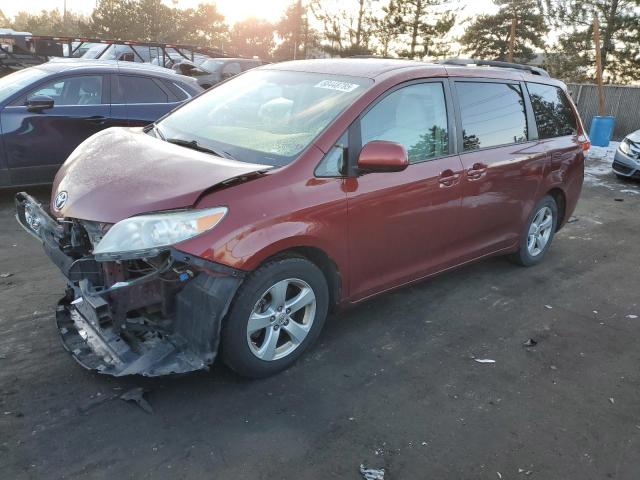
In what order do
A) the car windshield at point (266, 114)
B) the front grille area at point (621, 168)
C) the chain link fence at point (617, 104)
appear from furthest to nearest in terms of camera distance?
1. the chain link fence at point (617, 104)
2. the front grille area at point (621, 168)
3. the car windshield at point (266, 114)

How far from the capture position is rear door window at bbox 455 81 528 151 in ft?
13.6

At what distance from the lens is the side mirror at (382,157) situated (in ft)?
10.5

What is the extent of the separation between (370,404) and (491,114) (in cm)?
261

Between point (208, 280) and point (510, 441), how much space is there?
177cm

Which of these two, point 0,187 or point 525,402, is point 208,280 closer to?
point 525,402

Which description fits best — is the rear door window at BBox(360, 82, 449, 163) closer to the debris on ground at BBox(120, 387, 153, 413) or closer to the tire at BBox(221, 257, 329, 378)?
the tire at BBox(221, 257, 329, 378)

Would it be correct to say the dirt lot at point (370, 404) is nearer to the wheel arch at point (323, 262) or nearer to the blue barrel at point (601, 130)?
the wheel arch at point (323, 262)

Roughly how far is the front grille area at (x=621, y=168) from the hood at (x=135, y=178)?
905 cm

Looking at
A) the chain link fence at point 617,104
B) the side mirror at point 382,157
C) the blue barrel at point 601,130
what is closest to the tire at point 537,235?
the side mirror at point 382,157

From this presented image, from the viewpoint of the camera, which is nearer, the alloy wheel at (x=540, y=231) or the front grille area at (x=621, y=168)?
the alloy wheel at (x=540, y=231)

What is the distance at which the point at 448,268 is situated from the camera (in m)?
4.29

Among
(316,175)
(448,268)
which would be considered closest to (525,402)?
(448,268)

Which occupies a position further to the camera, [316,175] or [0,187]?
[0,187]

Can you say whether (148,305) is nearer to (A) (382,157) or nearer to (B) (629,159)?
(A) (382,157)
